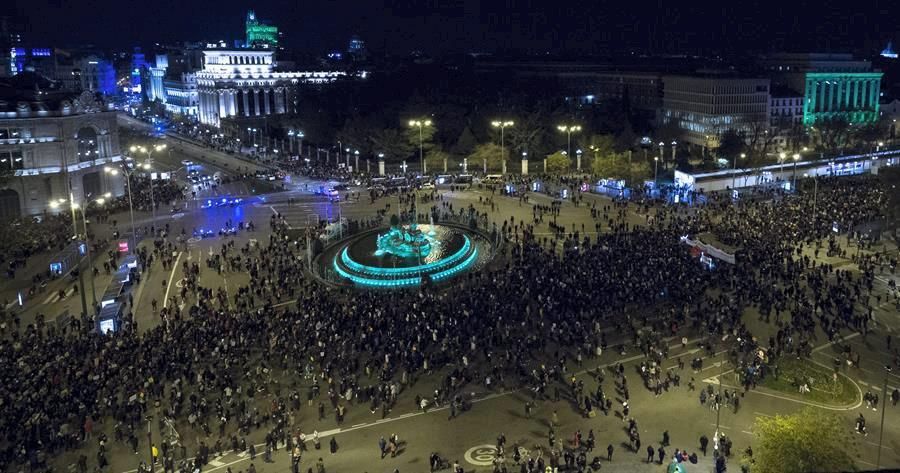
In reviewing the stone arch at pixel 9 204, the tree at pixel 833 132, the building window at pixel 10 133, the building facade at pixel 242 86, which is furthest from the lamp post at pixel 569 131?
the building facade at pixel 242 86

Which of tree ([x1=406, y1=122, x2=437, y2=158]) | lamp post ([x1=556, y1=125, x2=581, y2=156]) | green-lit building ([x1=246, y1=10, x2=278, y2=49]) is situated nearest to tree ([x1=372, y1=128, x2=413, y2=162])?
tree ([x1=406, y1=122, x2=437, y2=158])

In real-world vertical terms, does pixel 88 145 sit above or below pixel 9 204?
above

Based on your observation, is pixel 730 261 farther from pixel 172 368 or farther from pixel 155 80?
pixel 155 80

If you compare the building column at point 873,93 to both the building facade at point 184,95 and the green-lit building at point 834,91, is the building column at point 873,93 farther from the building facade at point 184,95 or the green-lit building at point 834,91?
the building facade at point 184,95

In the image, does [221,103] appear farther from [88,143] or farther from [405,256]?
[405,256]

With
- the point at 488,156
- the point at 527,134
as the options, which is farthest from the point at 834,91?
the point at 488,156
